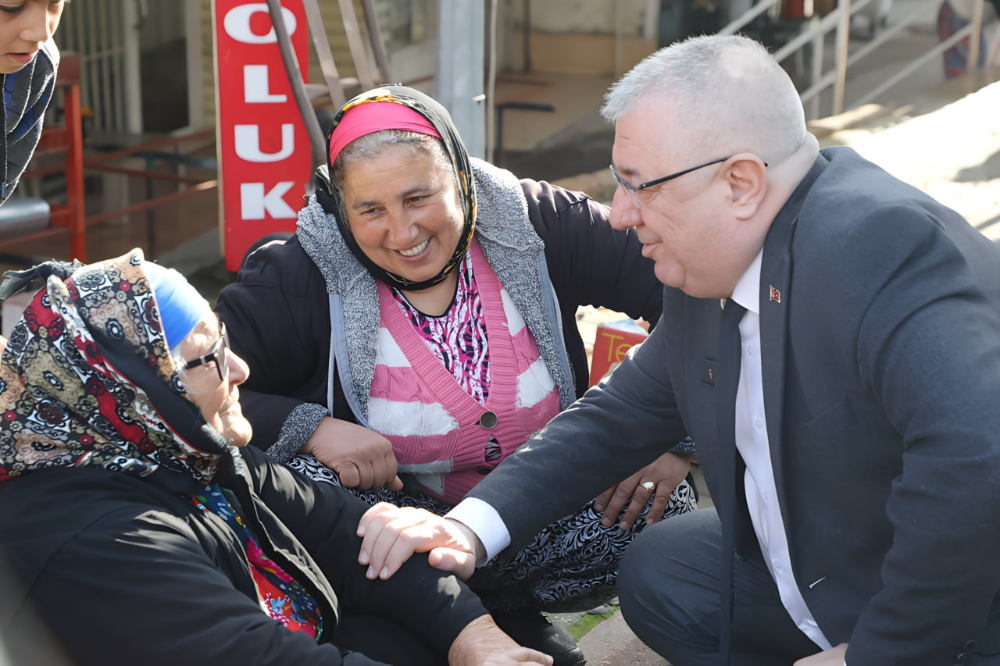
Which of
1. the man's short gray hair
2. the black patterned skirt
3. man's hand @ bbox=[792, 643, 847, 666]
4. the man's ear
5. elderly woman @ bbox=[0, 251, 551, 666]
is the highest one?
the man's short gray hair

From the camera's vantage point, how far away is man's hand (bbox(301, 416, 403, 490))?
2.86 m

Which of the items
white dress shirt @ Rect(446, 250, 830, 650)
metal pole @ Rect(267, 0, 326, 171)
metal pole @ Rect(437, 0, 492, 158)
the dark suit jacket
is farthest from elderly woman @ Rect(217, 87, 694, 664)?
metal pole @ Rect(267, 0, 326, 171)

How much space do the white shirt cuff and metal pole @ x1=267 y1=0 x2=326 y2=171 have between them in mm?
3532

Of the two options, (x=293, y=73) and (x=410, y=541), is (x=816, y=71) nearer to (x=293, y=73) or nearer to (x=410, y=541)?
(x=293, y=73)

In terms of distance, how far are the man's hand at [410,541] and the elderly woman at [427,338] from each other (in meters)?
0.40

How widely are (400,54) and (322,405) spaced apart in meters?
7.95

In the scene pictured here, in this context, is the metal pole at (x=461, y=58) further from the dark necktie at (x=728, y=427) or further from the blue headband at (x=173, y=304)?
the blue headband at (x=173, y=304)

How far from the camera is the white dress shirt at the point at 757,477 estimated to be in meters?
2.26

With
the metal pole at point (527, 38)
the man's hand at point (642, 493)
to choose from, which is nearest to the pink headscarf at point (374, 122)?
the man's hand at point (642, 493)

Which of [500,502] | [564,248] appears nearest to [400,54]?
[564,248]

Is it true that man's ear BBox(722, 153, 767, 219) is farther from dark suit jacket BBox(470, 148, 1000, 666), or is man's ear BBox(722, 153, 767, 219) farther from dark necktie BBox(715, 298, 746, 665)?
dark necktie BBox(715, 298, 746, 665)

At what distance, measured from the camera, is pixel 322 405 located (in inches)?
121

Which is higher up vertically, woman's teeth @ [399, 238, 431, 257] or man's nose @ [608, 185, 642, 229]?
man's nose @ [608, 185, 642, 229]

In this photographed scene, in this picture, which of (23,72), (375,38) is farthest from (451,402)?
(375,38)
